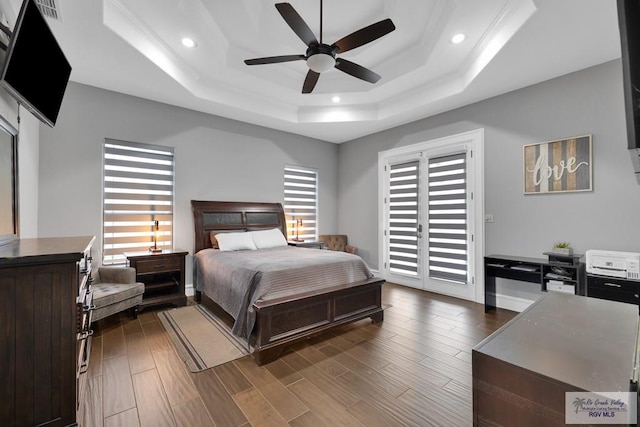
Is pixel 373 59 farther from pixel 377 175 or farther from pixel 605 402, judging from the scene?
pixel 605 402

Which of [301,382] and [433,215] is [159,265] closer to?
[301,382]

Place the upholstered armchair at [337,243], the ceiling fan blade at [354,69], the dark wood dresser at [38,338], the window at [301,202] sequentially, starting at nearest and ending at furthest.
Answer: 1. the dark wood dresser at [38,338]
2. the ceiling fan blade at [354,69]
3. the window at [301,202]
4. the upholstered armchair at [337,243]

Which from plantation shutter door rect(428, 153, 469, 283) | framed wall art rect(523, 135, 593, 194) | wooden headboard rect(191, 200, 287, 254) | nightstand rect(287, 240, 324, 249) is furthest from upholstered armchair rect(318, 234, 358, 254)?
framed wall art rect(523, 135, 593, 194)

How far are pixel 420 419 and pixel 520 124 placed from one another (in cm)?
380

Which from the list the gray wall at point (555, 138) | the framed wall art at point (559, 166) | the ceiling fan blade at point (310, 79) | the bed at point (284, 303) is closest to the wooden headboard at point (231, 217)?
the bed at point (284, 303)

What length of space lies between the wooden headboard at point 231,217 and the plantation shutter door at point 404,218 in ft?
6.93

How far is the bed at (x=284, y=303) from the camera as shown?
8.21ft

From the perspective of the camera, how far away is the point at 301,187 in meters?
5.92

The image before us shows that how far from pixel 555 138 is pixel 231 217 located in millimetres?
4731

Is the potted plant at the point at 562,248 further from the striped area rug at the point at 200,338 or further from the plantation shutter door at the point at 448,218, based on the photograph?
the striped area rug at the point at 200,338

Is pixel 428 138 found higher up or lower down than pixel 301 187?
higher up

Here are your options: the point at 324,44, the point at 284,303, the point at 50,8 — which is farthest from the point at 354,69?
the point at 50,8

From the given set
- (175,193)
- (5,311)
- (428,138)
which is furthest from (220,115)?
(5,311)

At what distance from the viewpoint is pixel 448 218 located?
4.46m
